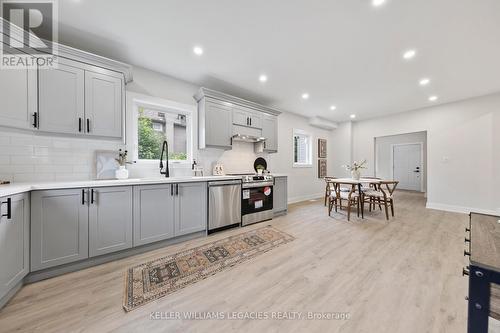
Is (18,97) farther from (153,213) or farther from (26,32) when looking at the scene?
(153,213)

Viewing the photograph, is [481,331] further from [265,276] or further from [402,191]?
[402,191]

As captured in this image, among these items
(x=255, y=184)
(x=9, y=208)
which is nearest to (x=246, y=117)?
(x=255, y=184)

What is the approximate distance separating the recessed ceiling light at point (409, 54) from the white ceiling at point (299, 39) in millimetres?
76

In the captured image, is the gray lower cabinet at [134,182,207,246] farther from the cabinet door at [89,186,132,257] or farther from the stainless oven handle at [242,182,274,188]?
the stainless oven handle at [242,182,274,188]

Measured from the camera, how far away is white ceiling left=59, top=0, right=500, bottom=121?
1817 millimetres

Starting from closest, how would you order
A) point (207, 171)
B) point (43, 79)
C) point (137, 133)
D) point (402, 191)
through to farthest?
point (43, 79) → point (137, 133) → point (207, 171) → point (402, 191)

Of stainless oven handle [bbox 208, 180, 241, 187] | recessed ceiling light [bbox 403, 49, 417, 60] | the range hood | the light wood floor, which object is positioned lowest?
the light wood floor

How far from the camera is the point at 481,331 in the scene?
634 millimetres

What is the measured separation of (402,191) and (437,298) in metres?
7.70

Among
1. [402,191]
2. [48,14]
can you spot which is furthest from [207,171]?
[402,191]

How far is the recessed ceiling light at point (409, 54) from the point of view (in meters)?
2.45


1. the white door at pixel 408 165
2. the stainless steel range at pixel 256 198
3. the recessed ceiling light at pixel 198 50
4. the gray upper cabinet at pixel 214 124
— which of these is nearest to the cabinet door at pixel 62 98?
the recessed ceiling light at pixel 198 50

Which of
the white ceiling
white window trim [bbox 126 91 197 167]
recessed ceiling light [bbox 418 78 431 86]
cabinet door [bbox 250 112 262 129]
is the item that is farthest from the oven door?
recessed ceiling light [bbox 418 78 431 86]

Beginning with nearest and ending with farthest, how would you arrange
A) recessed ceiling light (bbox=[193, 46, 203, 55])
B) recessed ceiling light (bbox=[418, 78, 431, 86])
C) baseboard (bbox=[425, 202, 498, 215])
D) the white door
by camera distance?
recessed ceiling light (bbox=[193, 46, 203, 55])
recessed ceiling light (bbox=[418, 78, 431, 86])
baseboard (bbox=[425, 202, 498, 215])
the white door
